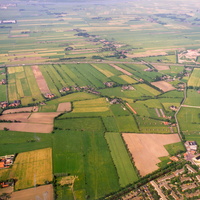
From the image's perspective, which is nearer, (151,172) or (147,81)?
(151,172)

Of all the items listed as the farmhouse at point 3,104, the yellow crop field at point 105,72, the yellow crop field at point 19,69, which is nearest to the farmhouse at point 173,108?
the yellow crop field at point 105,72

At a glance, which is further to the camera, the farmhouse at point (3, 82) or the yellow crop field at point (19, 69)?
the yellow crop field at point (19, 69)

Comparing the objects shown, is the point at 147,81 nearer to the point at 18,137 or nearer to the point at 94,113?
the point at 94,113

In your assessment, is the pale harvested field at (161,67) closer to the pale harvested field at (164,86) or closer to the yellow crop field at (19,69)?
the pale harvested field at (164,86)

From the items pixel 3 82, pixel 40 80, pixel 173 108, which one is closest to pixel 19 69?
pixel 3 82

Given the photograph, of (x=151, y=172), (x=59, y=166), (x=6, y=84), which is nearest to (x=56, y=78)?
(x=6, y=84)
